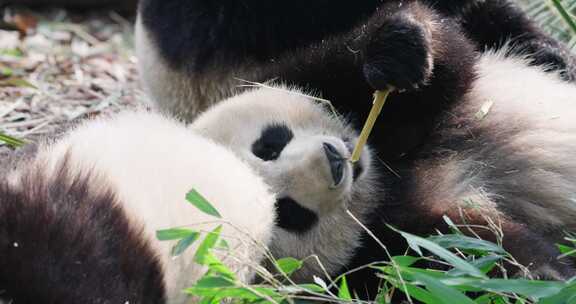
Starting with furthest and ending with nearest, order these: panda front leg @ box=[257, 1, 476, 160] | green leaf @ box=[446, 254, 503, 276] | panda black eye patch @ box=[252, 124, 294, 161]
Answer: panda front leg @ box=[257, 1, 476, 160] → panda black eye patch @ box=[252, 124, 294, 161] → green leaf @ box=[446, 254, 503, 276]

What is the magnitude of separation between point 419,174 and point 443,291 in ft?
2.39

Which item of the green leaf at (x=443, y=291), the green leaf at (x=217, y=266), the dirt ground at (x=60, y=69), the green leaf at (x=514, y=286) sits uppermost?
the green leaf at (x=514, y=286)

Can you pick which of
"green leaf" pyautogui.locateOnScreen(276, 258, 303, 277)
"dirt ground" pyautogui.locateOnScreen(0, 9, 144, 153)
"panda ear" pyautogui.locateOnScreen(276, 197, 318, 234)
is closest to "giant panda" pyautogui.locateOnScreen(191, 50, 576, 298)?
"panda ear" pyautogui.locateOnScreen(276, 197, 318, 234)

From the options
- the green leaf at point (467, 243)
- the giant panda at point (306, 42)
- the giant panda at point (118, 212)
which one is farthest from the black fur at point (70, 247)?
the giant panda at point (306, 42)

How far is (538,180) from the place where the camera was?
2.07 metres

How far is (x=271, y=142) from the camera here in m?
1.96

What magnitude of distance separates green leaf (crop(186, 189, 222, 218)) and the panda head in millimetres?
392

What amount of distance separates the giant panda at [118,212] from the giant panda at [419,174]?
113mm

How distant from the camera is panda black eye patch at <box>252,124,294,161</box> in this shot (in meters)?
1.94

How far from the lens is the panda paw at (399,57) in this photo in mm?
1962

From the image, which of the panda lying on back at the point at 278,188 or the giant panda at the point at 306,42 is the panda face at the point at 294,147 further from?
the giant panda at the point at 306,42

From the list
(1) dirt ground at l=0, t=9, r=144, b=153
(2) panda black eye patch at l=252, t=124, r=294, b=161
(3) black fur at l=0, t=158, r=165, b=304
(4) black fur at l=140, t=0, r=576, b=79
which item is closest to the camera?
(3) black fur at l=0, t=158, r=165, b=304

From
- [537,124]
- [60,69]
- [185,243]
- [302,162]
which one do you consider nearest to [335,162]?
[302,162]

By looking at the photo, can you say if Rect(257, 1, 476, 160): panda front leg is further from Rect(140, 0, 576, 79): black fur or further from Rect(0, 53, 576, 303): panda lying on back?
Rect(140, 0, 576, 79): black fur
